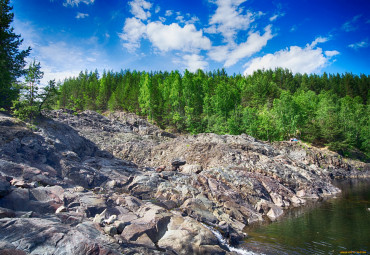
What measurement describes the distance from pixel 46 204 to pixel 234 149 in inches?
1357

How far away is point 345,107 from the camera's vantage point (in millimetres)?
78000

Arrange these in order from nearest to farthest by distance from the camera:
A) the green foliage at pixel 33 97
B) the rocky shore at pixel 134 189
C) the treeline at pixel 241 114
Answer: the rocky shore at pixel 134 189
the green foliage at pixel 33 97
the treeline at pixel 241 114

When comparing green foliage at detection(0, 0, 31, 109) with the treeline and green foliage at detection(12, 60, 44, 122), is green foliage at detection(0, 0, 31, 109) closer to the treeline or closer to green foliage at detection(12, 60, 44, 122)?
green foliage at detection(12, 60, 44, 122)

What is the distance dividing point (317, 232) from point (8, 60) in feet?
160

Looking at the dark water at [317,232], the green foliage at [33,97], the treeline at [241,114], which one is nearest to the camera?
the dark water at [317,232]

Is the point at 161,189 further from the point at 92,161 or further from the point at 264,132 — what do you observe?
the point at 264,132

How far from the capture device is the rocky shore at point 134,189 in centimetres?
1072

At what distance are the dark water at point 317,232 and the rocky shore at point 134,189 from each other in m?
2.08

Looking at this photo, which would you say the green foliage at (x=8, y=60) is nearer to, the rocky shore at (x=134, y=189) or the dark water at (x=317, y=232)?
the rocky shore at (x=134, y=189)

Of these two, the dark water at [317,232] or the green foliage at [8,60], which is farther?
the green foliage at [8,60]

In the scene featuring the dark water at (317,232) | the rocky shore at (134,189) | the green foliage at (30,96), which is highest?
the green foliage at (30,96)

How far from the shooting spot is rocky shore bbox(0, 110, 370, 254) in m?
10.7

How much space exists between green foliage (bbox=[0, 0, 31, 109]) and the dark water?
37.7 meters

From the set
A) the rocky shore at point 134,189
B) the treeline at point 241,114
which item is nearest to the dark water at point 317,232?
the rocky shore at point 134,189
